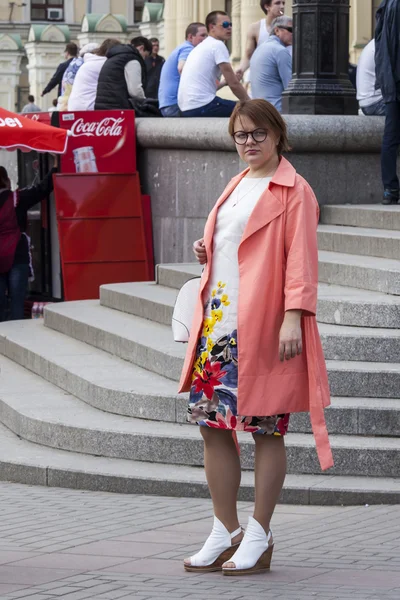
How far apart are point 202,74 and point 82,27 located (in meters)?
54.2

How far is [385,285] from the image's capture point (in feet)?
27.6

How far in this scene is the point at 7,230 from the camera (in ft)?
41.0

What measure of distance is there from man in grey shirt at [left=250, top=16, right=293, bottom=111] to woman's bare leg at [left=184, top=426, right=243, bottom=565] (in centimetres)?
728

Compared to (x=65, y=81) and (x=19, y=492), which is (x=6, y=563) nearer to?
(x=19, y=492)

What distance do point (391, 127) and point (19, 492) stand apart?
4618 millimetres

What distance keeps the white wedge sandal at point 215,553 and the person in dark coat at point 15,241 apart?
24.4 ft

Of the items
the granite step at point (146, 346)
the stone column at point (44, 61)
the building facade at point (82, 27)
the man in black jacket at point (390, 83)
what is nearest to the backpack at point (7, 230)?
the granite step at point (146, 346)

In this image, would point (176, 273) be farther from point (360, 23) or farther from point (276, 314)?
point (360, 23)

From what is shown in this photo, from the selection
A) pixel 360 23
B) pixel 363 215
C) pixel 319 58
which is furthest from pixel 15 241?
pixel 360 23

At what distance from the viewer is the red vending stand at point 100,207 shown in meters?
12.8

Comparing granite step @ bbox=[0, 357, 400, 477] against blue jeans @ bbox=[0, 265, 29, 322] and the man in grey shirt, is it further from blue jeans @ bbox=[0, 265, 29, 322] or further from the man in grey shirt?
the man in grey shirt

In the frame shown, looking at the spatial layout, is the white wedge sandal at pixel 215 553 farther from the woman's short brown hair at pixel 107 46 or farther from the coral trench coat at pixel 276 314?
the woman's short brown hair at pixel 107 46

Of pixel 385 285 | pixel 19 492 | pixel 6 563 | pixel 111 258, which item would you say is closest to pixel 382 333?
pixel 385 285

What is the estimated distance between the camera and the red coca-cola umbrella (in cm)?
1184
